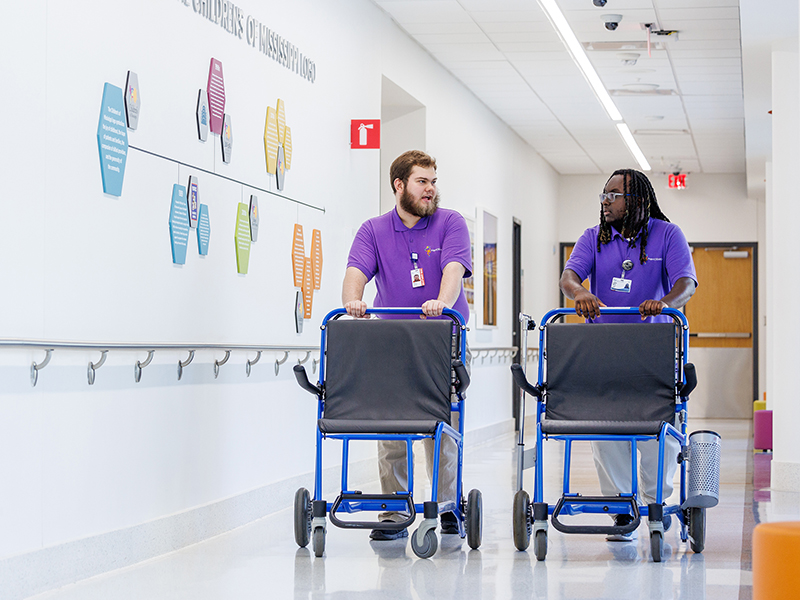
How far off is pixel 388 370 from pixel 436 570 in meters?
0.73

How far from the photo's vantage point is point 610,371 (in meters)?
3.83

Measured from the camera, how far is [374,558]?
3.80 m

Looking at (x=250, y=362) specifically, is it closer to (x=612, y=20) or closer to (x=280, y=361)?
A: (x=280, y=361)

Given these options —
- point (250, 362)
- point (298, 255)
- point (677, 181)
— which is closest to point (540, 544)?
point (250, 362)

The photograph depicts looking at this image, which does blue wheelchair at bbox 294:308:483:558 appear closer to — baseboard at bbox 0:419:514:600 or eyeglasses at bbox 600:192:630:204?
baseboard at bbox 0:419:514:600

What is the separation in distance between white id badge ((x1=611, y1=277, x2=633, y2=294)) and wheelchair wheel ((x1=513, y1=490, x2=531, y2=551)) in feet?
3.11

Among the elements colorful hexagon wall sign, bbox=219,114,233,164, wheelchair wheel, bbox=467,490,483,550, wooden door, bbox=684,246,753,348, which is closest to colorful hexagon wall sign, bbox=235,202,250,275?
colorful hexagon wall sign, bbox=219,114,233,164

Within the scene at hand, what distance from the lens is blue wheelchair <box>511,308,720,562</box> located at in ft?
12.0

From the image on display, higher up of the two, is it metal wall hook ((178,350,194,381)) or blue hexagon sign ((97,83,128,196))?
blue hexagon sign ((97,83,128,196))

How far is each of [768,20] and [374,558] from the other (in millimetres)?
4357

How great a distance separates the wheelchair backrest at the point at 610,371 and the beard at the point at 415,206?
2.27 feet

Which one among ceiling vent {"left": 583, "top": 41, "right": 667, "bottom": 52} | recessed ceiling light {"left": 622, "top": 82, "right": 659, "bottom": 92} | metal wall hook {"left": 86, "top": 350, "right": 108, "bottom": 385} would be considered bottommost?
metal wall hook {"left": 86, "top": 350, "right": 108, "bottom": 385}

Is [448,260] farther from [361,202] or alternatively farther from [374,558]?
[361,202]

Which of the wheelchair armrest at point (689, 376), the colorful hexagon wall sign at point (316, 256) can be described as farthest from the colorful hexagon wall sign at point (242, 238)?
the wheelchair armrest at point (689, 376)
